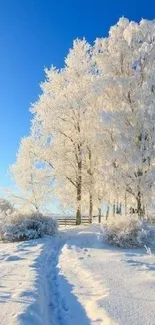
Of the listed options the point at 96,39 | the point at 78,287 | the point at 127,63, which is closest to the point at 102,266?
the point at 78,287

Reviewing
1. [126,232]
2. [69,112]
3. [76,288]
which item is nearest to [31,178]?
[69,112]

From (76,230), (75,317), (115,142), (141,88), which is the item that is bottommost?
(75,317)

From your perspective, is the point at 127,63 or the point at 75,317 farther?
the point at 127,63

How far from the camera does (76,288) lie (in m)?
8.06

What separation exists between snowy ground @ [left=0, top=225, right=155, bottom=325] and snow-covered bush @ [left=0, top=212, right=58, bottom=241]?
16.0ft

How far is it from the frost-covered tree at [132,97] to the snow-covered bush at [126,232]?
14.4ft

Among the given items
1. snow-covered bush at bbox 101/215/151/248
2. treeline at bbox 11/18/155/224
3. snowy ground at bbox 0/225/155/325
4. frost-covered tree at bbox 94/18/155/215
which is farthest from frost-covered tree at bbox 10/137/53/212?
snowy ground at bbox 0/225/155/325

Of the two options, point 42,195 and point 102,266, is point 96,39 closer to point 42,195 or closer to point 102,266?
point 42,195

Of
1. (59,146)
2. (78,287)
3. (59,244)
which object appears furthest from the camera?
(59,146)

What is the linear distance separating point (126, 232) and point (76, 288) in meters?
7.88

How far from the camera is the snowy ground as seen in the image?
588 cm

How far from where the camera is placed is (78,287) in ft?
26.8

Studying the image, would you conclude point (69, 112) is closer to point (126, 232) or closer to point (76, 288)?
point (126, 232)

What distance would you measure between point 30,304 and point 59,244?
10839 millimetres
